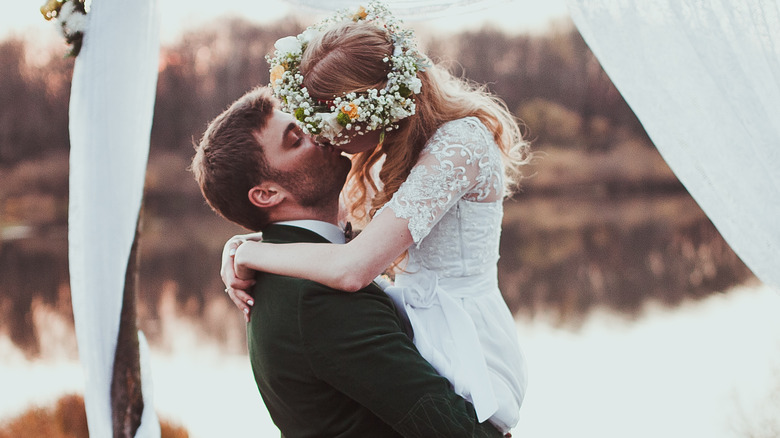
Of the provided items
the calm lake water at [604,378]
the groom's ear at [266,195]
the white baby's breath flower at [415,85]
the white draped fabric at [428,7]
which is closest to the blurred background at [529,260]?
the calm lake water at [604,378]

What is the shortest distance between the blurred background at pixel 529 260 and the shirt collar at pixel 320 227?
2.25 feet

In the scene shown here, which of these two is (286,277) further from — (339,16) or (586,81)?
(586,81)

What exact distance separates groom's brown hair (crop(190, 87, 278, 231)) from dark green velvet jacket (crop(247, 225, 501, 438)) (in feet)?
0.72

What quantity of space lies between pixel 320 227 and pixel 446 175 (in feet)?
1.06

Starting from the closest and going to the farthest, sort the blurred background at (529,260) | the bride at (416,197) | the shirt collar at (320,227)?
the bride at (416,197) → the shirt collar at (320,227) → the blurred background at (529,260)

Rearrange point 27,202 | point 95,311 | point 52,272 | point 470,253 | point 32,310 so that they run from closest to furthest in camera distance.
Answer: point 470,253
point 95,311
point 32,310
point 52,272
point 27,202

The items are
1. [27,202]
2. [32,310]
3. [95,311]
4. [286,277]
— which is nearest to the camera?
[286,277]

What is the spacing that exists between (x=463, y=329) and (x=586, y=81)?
16.0 m

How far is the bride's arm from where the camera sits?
1494 mm

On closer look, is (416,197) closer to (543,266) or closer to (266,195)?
(266,195)

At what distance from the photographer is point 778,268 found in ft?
5.79

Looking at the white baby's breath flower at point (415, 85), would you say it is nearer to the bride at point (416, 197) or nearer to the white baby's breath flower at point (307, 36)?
the bride at point (416, 197)

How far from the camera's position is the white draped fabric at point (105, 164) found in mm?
2027

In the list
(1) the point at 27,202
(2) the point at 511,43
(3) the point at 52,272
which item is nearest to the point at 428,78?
(3) the point at 52,272
